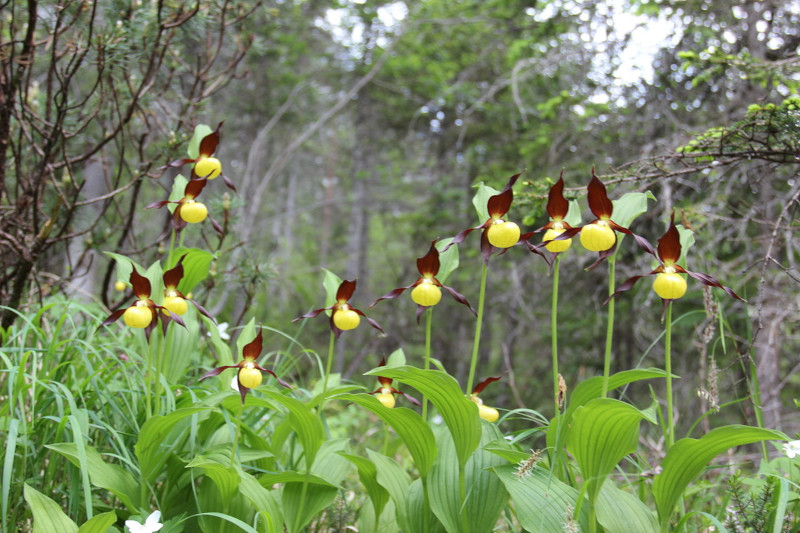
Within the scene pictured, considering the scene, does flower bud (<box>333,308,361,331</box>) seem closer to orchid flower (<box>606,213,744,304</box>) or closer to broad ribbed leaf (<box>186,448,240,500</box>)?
broad ribbed leaf (<box>186,448,240,500</box>)

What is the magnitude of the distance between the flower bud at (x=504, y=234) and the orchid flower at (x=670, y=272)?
259 millimetres

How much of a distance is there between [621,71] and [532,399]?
2764 millimetres

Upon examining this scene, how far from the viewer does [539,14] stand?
4.79 meters

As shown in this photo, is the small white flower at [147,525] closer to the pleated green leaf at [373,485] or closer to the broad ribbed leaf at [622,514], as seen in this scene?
the pleated green leaf at [373,485]

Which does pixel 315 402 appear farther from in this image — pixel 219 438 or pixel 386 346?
pixel 386 346

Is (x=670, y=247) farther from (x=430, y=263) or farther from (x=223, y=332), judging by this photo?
(x=223, y=332)

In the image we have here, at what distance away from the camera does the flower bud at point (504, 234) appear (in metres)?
1.40

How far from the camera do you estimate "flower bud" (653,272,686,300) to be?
1309mm

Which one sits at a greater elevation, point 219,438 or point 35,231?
point 35,231

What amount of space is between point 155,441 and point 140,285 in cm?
40

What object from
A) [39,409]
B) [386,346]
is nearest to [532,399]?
[386,346]

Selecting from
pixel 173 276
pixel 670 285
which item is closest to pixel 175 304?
pixel 173 276

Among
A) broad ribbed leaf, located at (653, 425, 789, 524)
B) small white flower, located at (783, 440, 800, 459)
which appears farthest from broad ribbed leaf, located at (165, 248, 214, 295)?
small white flower, located at (783, 440, 800, 459)

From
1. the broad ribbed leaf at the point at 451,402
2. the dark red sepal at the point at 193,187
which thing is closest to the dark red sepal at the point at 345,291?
the broad ribbed leaf at the point at 451,402
